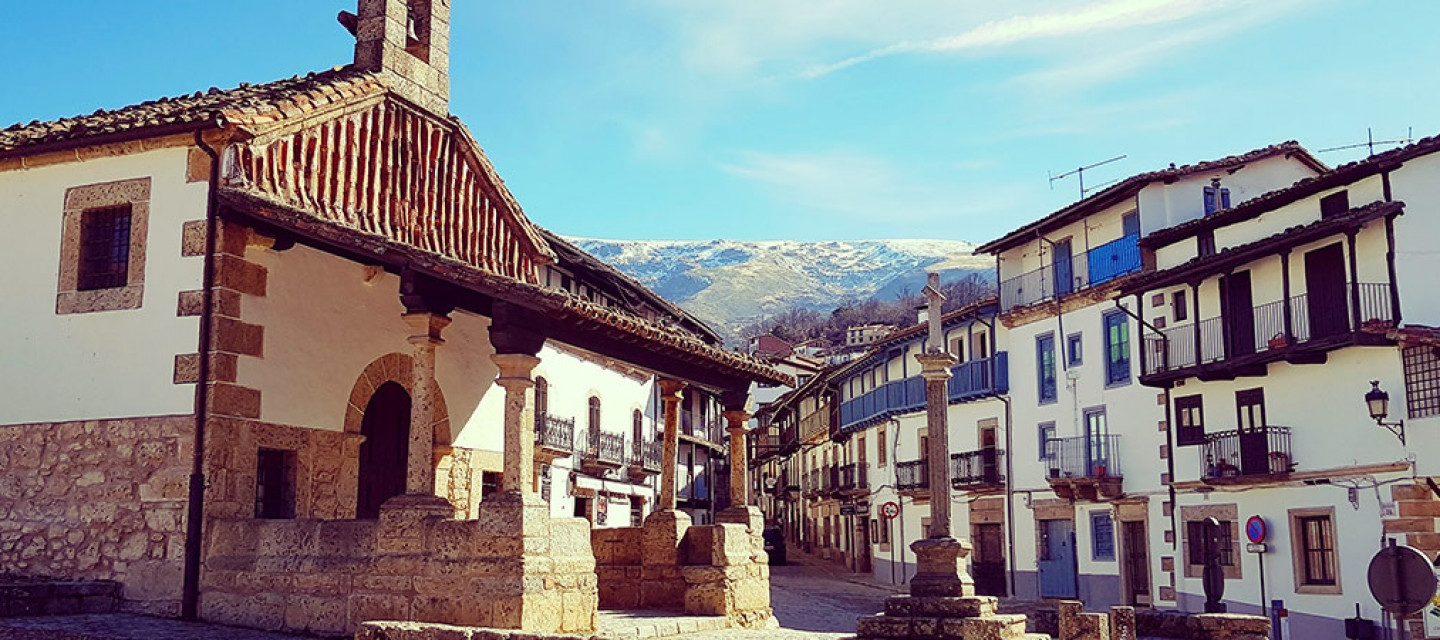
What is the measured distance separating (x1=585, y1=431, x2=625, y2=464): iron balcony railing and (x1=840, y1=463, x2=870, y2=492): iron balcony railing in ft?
40.5

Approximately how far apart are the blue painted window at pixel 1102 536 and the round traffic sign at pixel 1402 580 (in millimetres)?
20298

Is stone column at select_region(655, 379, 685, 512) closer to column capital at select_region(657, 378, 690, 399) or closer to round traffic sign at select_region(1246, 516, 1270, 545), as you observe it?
column capital at select_region(657, 378, 690, 399)

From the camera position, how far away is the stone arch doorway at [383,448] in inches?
535

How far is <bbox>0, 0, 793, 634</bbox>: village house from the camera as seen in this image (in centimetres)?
1072

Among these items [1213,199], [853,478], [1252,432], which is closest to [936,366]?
[1252,432]

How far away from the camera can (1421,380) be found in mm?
21000

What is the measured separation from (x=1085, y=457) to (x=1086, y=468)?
28 centimetres

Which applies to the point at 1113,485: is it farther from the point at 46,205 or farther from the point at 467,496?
the point at 46,205

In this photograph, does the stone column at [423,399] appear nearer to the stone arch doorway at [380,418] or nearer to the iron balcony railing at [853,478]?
the stone arch doorway at [380,418]

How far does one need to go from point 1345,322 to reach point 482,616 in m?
18.1

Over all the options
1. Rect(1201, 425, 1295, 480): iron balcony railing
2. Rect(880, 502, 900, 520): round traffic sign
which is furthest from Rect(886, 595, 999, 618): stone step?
Rect(880, 502, 900, 520): round traffic sign

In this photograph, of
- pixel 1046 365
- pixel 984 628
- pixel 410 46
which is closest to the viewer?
pixel 984 628

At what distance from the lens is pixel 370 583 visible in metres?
10.6

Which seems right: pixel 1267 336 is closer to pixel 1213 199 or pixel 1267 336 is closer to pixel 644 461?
pixel 1213 199
